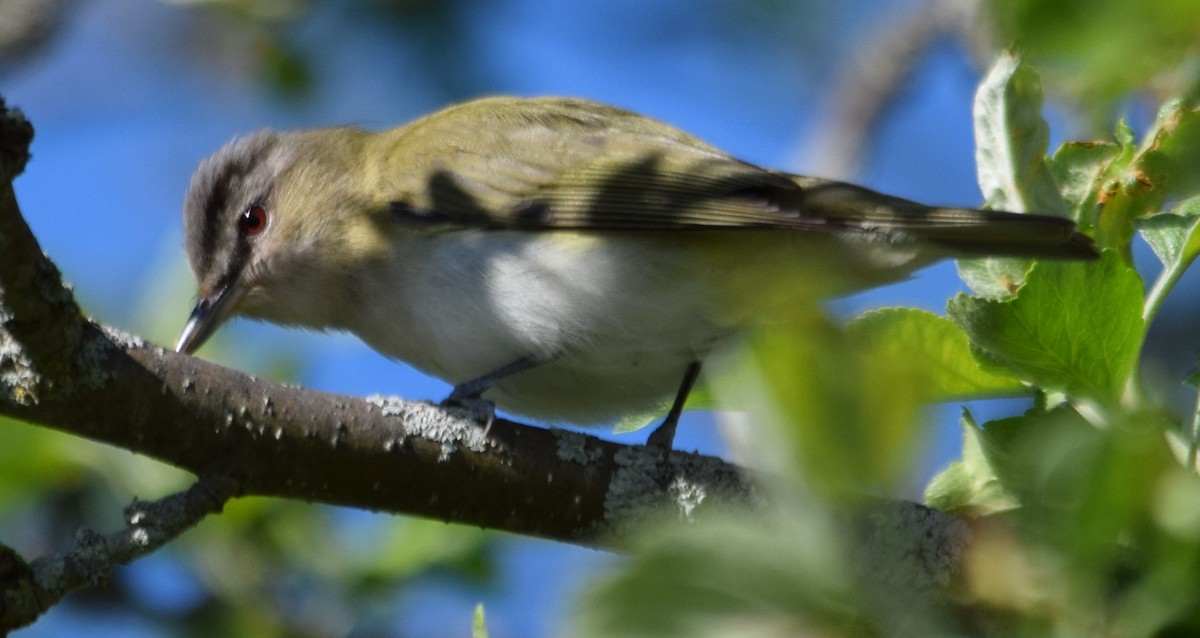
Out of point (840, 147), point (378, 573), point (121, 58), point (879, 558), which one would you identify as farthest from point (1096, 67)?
point (121, 58)

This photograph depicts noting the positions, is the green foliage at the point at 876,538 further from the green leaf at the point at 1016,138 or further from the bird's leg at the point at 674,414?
the bird's leg at the point at 674,414

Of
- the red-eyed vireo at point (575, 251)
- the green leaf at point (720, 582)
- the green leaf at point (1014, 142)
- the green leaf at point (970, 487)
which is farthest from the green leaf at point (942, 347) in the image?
the green leaf at point (720, 582)

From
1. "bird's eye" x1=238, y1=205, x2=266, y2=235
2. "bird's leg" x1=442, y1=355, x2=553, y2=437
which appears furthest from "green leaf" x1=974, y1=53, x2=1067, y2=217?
"bird's eye" x1=238, y1=205, x2=266, y2=235

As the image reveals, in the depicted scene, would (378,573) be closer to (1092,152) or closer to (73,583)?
(73,583)

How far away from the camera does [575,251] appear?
3.62 m

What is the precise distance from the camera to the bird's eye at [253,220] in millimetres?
4574

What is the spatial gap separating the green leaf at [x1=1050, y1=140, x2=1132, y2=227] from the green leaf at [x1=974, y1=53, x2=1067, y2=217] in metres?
0.02

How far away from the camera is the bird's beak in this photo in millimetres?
4145

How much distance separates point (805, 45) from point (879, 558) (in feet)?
22.5

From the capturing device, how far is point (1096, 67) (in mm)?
1978

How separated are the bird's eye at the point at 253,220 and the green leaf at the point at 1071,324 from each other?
123 inches

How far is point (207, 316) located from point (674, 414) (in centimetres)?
176

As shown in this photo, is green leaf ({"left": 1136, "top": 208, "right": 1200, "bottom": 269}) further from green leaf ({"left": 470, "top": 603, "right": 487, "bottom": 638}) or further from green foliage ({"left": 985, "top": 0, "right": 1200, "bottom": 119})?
green leaf ({"left": 470, "top": 603, "right": 487, "bottom": 638})

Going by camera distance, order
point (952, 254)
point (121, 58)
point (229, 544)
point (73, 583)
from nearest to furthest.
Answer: point (73, 583), point (952, 254), point (229, 544), point (121, 58)
